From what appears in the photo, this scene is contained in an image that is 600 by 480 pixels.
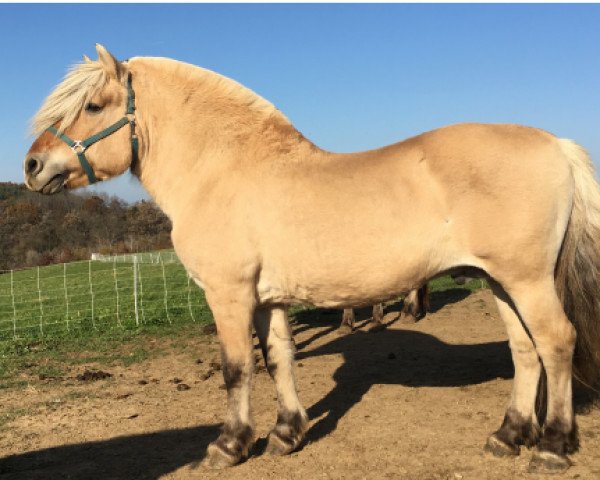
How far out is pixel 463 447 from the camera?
13.4 feet

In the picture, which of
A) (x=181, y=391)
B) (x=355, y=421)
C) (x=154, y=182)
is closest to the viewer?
(x=154, y=182)

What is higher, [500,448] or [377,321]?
[500,448]

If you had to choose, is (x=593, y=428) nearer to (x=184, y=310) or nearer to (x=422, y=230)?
(x=422, y=230)

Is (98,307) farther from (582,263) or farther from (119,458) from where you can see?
(582,263)

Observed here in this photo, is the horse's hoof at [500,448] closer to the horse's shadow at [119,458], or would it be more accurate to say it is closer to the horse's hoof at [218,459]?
the horse's hoof at [218,459]

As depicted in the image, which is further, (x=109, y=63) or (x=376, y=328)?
(x=376, y=328)

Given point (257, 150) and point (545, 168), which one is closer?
point (545, 168)

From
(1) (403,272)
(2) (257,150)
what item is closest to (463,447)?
(1) (403,272)

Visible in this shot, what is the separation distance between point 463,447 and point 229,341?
1.95m

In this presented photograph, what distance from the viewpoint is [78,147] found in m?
4.07

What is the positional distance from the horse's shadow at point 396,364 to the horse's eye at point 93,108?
3.12 m

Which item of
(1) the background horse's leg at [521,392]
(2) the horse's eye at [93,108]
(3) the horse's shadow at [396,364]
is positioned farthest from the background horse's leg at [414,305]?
(2) the horse's eye at [93,108]

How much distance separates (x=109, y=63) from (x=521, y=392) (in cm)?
395

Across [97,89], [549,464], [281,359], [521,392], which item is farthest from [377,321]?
[97,89]
